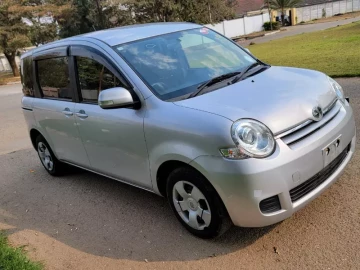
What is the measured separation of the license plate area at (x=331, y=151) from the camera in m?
3.20

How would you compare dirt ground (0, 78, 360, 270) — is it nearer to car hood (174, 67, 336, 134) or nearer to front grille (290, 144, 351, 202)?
front grille (290, 144, 351, 202)

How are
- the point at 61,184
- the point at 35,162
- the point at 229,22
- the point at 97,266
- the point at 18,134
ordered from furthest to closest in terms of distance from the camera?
the point at 229,22 < the point at 18,134 < the point at 35,162 < the point at 61,184 < the point at 97,266

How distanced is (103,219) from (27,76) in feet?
8.37

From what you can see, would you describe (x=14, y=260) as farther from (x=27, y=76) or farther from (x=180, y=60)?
(x=27, y=76)

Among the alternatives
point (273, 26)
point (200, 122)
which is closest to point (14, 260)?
point (200, 122)

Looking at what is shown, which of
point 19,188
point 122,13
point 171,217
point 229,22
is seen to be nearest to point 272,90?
point 171,217

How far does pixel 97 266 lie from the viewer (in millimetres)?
3400

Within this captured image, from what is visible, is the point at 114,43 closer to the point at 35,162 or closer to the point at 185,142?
the point at 185,142

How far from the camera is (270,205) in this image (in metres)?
3.02

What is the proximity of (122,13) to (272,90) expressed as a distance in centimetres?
3877

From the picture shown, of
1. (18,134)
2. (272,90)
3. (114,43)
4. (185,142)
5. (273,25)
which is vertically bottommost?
(273,25)

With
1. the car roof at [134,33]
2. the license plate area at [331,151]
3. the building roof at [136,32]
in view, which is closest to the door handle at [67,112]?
the car roof at [134,33]

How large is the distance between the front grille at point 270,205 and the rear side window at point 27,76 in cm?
377

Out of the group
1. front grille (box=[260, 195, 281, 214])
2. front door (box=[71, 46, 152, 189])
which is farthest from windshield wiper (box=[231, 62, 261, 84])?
front grille (box=[260, 195, 281, 214])
